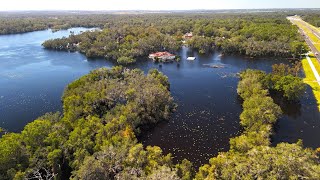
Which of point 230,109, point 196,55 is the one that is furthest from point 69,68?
point 230,109

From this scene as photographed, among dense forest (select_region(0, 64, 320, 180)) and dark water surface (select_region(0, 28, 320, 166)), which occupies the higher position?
dense forest (select_region(0, 64, 320, 180))

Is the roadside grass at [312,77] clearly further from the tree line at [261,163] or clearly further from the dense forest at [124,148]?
the tree line at [261,163]

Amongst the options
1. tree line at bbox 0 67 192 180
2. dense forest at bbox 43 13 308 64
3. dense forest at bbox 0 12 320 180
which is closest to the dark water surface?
dense forest at bbox 0 12 320 180

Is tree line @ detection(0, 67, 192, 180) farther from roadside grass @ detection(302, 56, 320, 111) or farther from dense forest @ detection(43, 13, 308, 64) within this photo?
dense forest @ detection(43, 13, 308, 64)

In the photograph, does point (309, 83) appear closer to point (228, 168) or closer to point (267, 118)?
point (267, 118)

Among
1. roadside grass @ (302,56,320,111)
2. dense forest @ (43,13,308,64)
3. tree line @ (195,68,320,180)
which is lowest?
roadside grass @ (302,56,320,111)

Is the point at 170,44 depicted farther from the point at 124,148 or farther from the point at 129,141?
the point at 124,148
